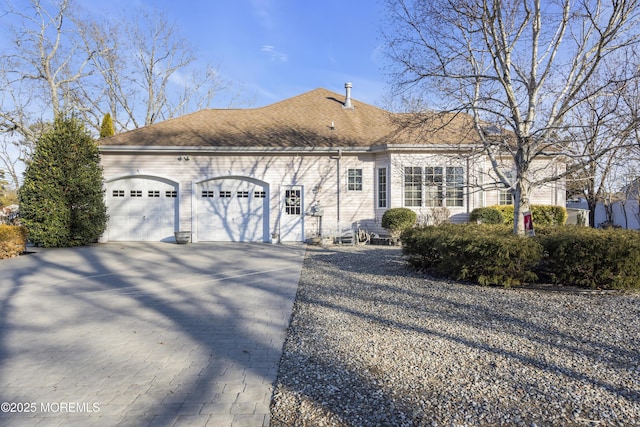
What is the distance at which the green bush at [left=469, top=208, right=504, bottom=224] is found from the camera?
13680mm

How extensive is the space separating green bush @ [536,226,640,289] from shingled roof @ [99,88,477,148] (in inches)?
296

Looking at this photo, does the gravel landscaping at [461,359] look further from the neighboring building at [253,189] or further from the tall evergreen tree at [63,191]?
the tall evergreen tree at [63,191]

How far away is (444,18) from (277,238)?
9733 millimetres

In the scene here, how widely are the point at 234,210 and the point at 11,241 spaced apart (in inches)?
278

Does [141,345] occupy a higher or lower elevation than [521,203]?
lower

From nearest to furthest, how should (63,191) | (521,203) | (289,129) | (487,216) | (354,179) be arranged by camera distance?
(521,203)
(63,191)
(487,216)
(354,179)
(289,129)

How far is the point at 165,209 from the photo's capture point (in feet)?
49.1

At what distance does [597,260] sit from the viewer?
6227 millimetres

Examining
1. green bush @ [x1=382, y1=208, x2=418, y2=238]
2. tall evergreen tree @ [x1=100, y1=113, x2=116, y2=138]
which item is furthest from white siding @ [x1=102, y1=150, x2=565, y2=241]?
tall evergreen tree @ [x1=100, y1=113, x2=116, y2=138]

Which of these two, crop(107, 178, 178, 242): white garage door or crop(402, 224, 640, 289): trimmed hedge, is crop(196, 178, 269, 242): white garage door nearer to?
crop(107, 178, 178, 242): white garage door

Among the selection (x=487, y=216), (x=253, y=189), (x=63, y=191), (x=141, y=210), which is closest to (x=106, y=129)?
(x=141, y=210)

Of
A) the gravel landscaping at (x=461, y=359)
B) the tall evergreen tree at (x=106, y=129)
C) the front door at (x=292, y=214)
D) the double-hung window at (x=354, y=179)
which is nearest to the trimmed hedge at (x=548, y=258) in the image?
the gravel landscaping at (x=461, y=359)

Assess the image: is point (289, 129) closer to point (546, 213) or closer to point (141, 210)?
point (141, 210)

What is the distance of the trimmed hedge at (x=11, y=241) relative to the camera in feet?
35.4
